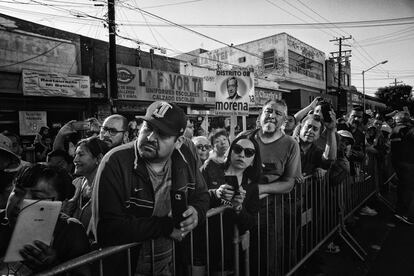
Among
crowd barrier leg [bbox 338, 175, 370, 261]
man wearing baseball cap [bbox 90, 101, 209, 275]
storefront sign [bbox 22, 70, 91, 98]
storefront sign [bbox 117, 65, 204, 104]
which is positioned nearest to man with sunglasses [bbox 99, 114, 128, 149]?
man wearing baseball cap [bbox 90, 101, 209, 275]

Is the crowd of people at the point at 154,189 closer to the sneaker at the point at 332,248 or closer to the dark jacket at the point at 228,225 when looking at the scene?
the dark jacket at the point at 228,225

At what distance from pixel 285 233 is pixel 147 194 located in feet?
6.68

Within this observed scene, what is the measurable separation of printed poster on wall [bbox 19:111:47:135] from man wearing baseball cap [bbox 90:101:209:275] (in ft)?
39.3

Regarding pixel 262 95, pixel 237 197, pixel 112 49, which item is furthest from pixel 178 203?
pixel 262 95

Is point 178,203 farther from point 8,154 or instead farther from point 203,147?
point 203,147

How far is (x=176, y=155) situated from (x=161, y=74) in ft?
47.9

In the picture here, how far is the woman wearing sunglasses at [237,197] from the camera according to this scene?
7.51 feet

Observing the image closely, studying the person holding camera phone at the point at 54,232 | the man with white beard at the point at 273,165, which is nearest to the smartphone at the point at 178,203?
the person holding camera phone at the point at 54,232

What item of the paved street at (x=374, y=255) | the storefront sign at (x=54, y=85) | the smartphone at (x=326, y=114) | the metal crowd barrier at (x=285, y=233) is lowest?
the paved street at (x=374, y=255)

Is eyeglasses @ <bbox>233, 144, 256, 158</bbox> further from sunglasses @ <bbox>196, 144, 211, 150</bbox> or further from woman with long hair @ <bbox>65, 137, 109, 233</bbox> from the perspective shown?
sunglasses @ <bbox>196, 144, 211, 150</bbox>

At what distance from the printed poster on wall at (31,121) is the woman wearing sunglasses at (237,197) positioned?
12.0m

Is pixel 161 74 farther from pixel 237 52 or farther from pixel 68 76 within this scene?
pixel 237 52

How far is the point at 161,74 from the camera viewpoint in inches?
629

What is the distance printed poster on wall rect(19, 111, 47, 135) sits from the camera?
38.1 feet
